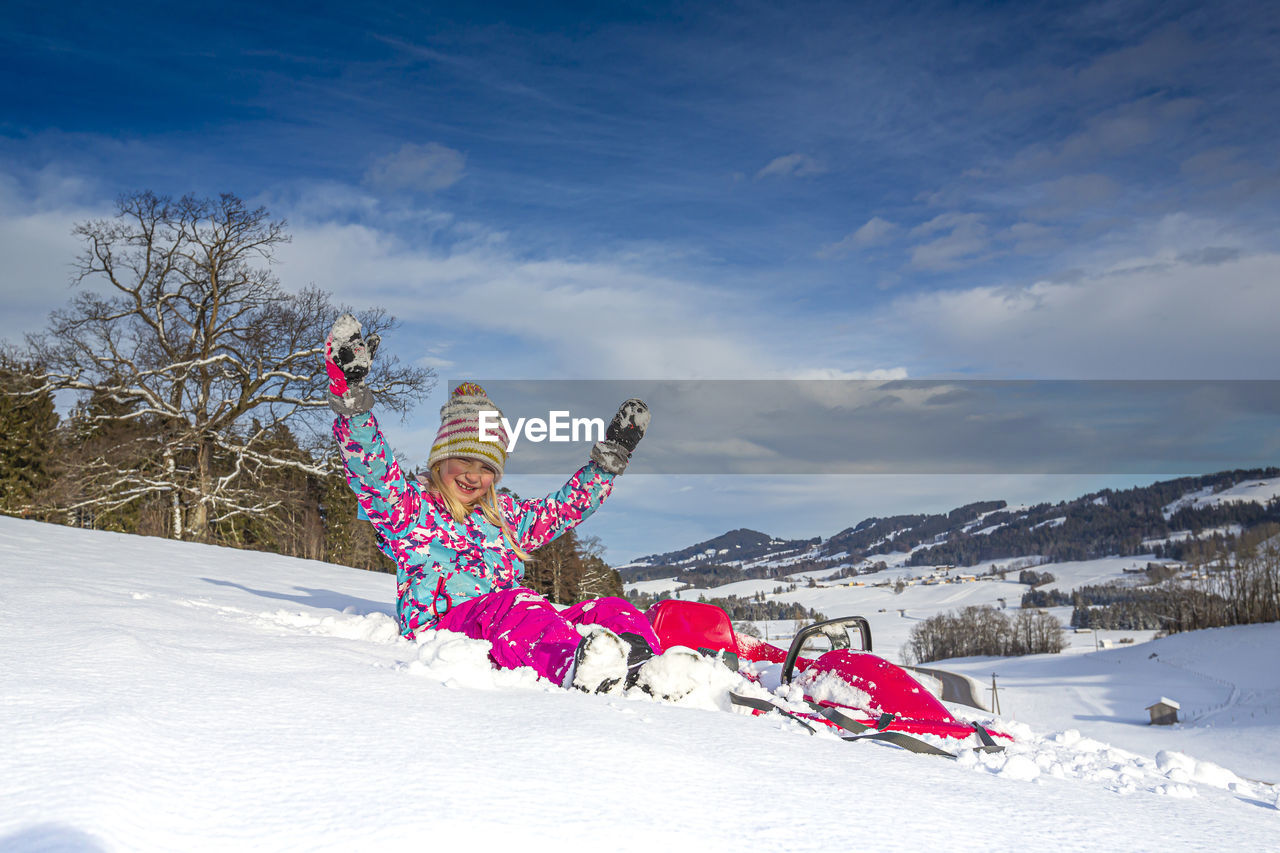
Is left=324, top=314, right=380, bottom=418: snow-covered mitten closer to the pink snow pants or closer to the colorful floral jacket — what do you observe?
the colorful floral jacket

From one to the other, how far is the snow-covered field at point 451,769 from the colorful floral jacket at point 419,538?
0.63 meters

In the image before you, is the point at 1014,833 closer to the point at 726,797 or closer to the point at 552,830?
the point at 726,797

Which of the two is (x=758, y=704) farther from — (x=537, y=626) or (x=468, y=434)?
(x=468, y=434)

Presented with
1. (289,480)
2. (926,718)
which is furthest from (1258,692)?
(926,718)

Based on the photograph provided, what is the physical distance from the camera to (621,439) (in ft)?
14.3

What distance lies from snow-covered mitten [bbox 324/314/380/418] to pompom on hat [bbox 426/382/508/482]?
2.15 feet

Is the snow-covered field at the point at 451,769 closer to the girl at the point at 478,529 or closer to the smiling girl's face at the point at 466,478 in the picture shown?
the girl at the point at 478,529

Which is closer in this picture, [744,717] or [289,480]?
[744,717]

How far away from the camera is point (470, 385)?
4.36 m

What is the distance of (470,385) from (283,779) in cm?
314

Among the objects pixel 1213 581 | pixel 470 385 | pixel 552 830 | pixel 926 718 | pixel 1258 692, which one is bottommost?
pixel 1258 692

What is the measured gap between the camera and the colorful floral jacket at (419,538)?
3.53 meters

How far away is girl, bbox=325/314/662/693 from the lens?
2742mm

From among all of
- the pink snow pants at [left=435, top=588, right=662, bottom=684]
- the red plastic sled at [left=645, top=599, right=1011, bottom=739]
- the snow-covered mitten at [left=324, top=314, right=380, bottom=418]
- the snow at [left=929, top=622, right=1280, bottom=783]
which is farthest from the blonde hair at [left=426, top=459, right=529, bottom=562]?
the snow at [left=929, top=622, right=1280, bottom=783]
